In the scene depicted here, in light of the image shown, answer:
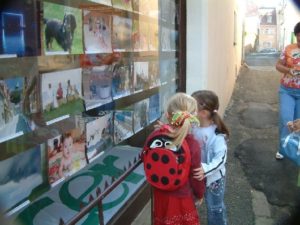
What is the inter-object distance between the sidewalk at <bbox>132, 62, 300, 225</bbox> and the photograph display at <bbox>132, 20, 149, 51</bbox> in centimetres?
141

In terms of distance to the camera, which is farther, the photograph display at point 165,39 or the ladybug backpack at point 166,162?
the photograph display at point 165,39

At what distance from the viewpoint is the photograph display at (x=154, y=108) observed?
400 cm

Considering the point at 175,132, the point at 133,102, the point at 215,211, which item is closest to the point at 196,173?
the point at 175,132

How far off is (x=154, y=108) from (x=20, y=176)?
2.17m

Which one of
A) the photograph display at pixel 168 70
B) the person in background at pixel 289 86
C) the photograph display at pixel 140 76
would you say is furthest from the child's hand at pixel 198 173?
the person in background at pixel 289 86

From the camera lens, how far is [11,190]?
78.9 inches

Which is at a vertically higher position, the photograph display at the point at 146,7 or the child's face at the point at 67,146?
the photograph display at the point at 146,7

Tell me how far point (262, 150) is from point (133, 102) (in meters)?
2.64

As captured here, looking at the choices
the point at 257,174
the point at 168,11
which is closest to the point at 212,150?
the point at 168,11

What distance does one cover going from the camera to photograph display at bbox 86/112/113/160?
110 inches

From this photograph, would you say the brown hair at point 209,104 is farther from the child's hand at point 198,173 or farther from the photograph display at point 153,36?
the photograph display at point 153,36

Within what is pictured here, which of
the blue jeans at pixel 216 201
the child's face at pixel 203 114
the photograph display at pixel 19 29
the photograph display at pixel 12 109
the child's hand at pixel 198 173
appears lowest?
the blue jeans at pixel 216 201

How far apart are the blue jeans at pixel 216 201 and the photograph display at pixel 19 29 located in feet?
4.63

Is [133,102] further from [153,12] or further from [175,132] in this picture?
[175,132]
